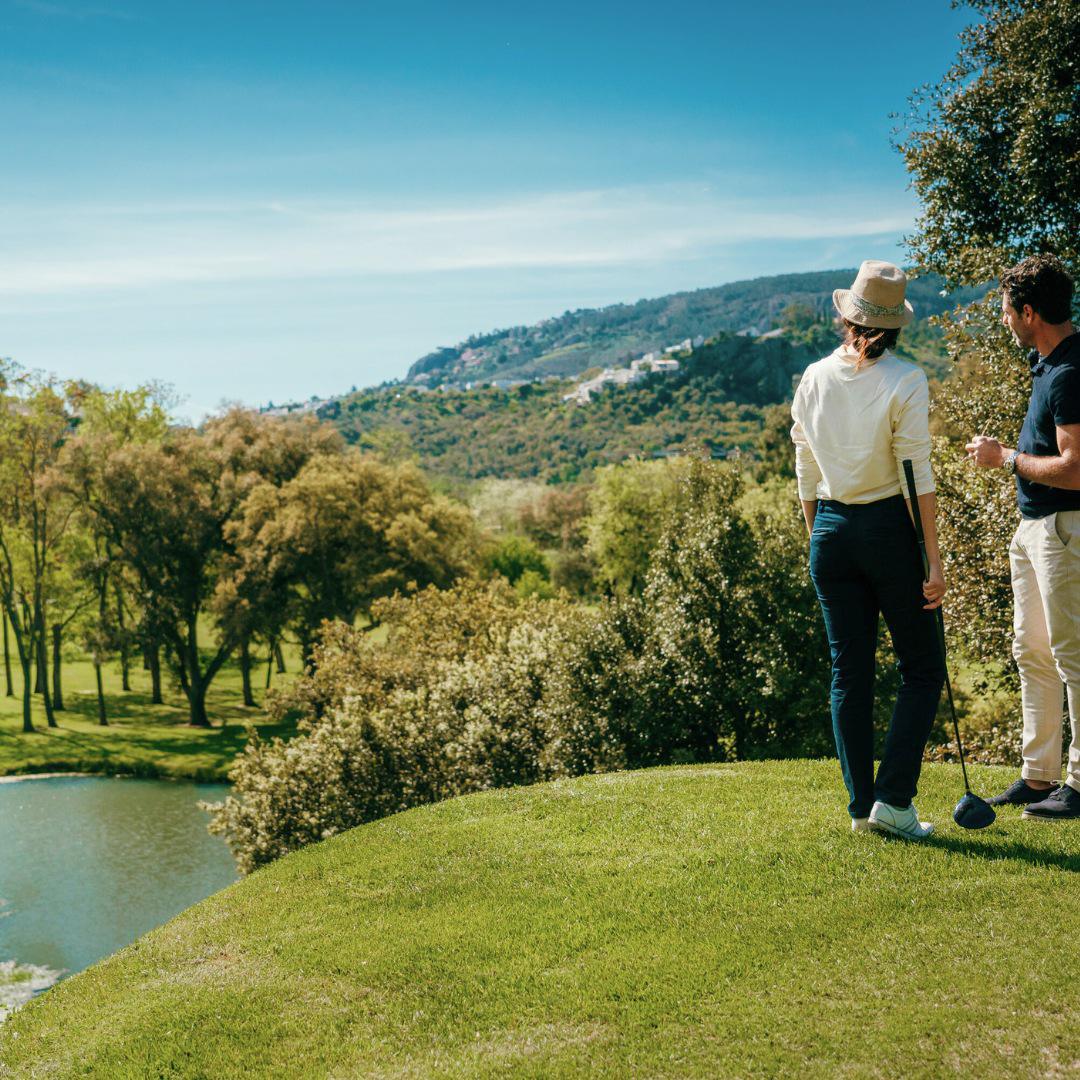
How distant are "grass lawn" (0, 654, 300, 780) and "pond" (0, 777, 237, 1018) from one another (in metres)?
1.37

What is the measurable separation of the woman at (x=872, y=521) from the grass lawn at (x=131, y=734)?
3499 centimetres

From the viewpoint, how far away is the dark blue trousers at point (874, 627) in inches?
225

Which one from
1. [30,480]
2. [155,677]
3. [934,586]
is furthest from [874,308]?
[155,677]

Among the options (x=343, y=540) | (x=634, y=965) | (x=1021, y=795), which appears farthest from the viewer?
(x=343, y=540)

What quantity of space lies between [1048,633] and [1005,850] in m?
1.38

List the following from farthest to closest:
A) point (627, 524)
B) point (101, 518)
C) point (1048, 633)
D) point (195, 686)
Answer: point (627, 524), point (195, 686), point (101, 518), point (1048, 633)

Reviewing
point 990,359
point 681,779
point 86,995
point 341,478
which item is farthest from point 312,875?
point 341,478

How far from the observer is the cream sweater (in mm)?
5590

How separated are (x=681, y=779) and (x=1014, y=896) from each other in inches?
166

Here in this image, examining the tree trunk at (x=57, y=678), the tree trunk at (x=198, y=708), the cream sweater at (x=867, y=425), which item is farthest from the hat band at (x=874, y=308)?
the tree trunk at (x=57, y=678)

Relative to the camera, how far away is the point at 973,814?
20.7 ft

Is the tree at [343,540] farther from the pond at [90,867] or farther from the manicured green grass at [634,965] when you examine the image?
the manicured green grass at [634,965]

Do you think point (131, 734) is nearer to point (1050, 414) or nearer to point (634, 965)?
point (634, 965)

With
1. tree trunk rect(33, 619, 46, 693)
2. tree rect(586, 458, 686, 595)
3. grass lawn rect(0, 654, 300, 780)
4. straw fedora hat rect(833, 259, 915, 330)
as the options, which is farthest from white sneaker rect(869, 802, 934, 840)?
tree trunk rect(33, 619, 46, 693)
